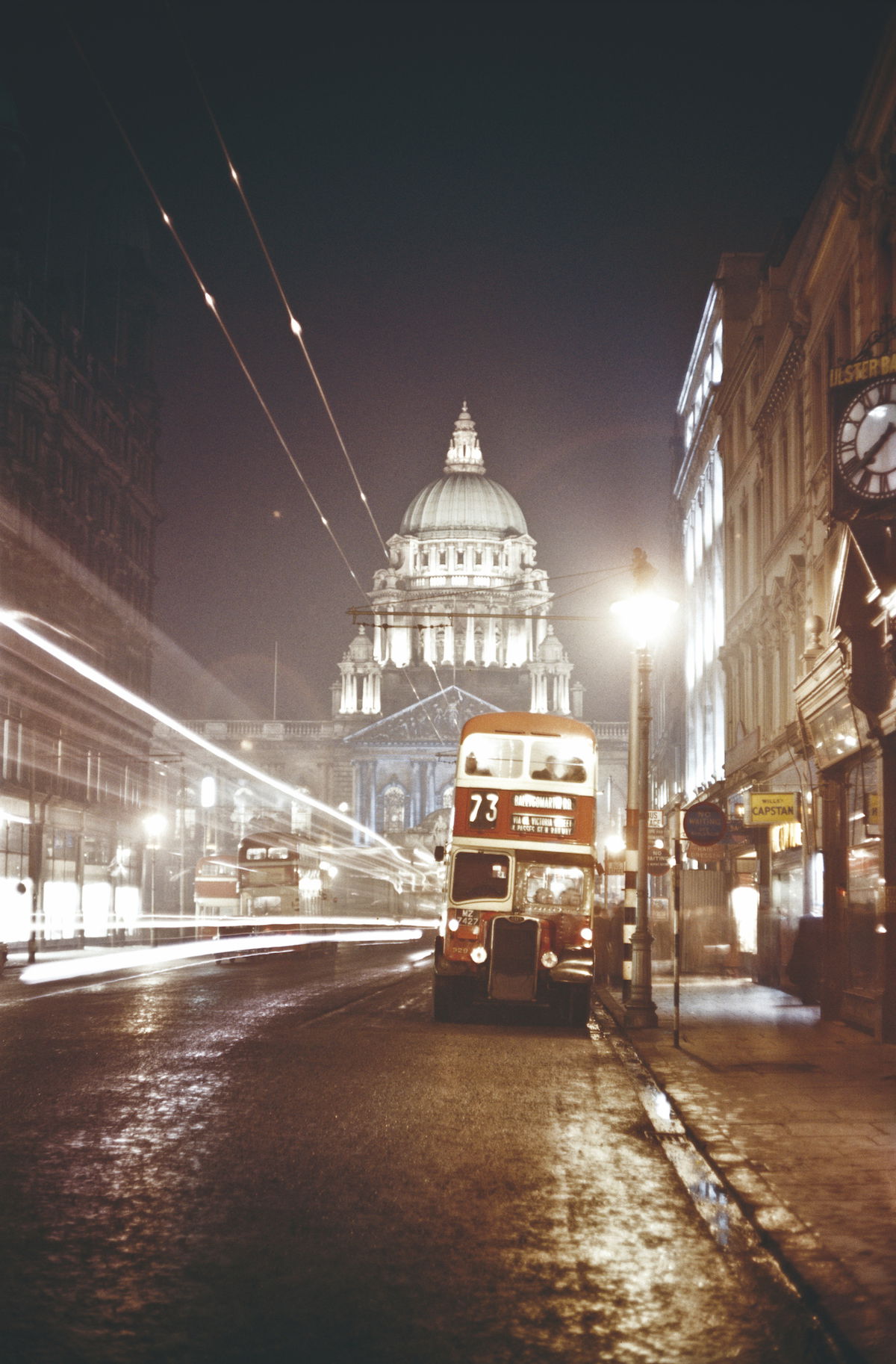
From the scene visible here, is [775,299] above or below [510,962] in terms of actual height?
above

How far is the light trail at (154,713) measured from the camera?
4406cm

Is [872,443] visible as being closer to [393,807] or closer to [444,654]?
[393,807]

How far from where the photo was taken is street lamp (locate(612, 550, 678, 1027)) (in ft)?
69.9

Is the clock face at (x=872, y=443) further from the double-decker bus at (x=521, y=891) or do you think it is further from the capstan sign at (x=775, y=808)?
the capstan sign at (x=775, y=808)

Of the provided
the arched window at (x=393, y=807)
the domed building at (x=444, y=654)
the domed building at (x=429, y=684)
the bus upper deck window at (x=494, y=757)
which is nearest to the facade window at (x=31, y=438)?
the bus upper deck window at (x=494, y=757)

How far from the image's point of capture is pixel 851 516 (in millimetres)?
16828

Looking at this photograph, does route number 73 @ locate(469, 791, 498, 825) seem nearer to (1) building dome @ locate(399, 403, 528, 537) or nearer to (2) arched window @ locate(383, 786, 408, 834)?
(2) arched window @ locate(383, 786, 408, 834)

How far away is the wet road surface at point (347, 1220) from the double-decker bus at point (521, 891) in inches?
202

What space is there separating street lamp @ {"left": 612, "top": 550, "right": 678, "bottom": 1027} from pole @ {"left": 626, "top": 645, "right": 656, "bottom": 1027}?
0.03 feet

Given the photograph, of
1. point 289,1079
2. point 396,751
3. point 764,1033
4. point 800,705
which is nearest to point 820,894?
point 800,705

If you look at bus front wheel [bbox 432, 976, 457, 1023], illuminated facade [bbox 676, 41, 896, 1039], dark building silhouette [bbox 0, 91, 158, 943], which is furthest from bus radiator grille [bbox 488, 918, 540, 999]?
dark building silhouette [bbox 0, 91, 158, 943]

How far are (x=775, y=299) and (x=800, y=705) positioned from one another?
12985 millimetres

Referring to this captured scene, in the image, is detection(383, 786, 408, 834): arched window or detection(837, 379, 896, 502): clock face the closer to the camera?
detection(837, 379, 896, 502): clock face

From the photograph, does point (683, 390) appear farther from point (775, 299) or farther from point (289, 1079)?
point (289, 1079)
